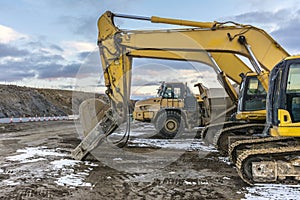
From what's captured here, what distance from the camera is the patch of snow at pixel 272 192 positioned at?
17.2ft

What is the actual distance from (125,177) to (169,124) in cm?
729

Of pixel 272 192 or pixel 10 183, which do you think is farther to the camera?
pixel 10 183

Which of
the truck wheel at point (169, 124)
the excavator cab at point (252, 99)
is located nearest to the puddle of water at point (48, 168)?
the excavator cab at point (252, 99)

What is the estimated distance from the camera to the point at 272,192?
5.51 metres

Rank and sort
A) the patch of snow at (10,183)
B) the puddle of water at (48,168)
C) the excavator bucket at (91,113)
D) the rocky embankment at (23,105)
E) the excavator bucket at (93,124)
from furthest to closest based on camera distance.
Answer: the rocky embankment at (23,105), the excavator bucket at (91,113), the excavator bucket at (93,124), the puddle of water at (48,168), the patch of snow at (10,183)

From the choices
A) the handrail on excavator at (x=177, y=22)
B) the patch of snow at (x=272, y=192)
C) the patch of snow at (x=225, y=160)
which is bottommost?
the patch of snow at (x=272, y=192)

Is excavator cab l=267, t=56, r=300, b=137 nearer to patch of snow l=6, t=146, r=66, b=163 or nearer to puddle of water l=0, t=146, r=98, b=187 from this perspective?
puddle of water l=0, t=146, r=98, b=187

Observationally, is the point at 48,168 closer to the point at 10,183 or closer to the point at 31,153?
the point at 10,183

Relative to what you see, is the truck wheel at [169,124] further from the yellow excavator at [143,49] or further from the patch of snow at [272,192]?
the patch of snow at [272,192]

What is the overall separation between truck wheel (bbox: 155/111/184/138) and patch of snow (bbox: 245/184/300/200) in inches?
307

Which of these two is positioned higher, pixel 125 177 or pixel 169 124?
pixel 169 124

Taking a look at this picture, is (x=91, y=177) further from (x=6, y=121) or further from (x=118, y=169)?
(x=6, y=121)

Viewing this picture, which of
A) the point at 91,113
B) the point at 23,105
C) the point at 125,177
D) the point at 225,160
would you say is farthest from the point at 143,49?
the point at 23,105

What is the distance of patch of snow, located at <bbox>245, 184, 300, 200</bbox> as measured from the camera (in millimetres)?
5247
